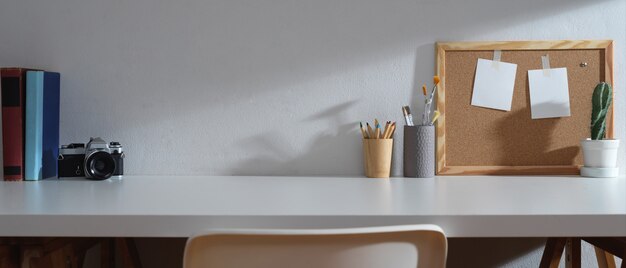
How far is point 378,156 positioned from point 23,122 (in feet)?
3.00

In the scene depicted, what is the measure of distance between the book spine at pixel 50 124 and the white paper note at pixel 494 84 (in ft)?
3.76

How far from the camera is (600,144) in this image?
148cm

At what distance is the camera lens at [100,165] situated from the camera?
1455 millimetres

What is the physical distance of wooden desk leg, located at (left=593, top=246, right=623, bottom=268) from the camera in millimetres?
1428

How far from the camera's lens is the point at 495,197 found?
46.8 inches

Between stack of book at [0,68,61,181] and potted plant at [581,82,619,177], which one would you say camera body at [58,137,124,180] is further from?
potted plant at [581,82,619,177]

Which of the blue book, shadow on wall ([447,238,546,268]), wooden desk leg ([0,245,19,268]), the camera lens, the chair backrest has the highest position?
the blue book

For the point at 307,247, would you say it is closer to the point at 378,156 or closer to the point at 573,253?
the point at 378,156

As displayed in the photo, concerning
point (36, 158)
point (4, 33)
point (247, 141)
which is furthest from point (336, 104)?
point (4, 33)

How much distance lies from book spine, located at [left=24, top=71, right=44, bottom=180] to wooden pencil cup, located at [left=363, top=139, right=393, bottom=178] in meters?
0.84

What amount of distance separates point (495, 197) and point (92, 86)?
1111mm

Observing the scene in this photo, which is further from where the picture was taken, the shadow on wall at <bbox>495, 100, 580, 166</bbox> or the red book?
the shadow on wall at <bbox>495, 100, 580, 166</bbox>

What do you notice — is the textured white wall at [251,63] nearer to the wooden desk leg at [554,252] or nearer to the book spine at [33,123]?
the book spine at [33,123]

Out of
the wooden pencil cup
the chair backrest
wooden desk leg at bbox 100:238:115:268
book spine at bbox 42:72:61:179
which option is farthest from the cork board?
book spine at bbox 42:72:61:179
